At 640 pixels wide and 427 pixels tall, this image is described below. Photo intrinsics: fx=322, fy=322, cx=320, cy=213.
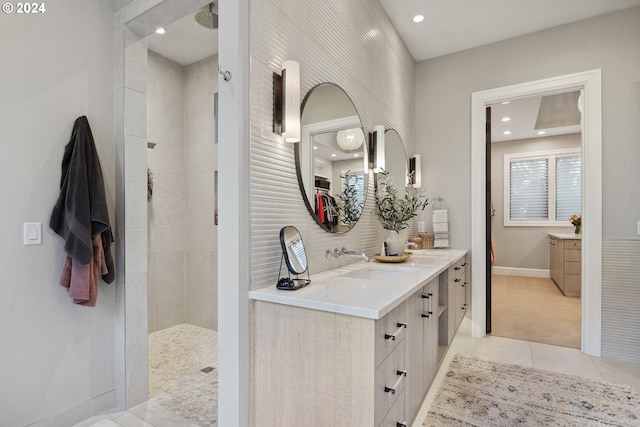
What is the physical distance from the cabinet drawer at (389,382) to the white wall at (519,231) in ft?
20.5

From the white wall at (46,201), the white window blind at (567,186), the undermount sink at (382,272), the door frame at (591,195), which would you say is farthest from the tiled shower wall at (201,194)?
the white window blind at (567,186)

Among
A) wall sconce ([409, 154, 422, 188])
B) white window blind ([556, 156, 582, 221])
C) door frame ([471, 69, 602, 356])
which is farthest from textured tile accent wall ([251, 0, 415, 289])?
white window blind ([556, 156, 582, 221])

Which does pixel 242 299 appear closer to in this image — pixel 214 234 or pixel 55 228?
pixel 55 228

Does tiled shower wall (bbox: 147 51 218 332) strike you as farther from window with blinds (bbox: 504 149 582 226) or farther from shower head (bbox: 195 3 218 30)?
window with blinds (bbox: 504 149 582 226)

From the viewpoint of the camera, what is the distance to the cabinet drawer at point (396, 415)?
127cm

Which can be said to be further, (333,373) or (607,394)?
(607,394)

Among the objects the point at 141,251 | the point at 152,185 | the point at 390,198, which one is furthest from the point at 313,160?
the point at 152,185

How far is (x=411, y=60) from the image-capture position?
367 centimetres

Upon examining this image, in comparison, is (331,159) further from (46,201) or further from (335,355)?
(46,201)

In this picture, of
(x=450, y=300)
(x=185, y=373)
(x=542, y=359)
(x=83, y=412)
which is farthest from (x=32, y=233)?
(x=542, y=359)

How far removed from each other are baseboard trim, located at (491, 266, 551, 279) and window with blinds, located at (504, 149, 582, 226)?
0.92 meters

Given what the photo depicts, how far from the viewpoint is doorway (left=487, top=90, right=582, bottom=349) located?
4875 millimetres

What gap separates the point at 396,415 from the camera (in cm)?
137

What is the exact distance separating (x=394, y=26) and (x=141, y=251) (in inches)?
117
